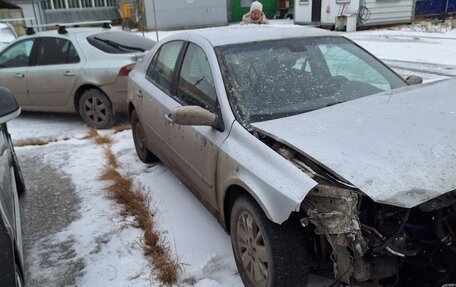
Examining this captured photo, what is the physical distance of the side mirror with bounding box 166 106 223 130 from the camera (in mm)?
2881

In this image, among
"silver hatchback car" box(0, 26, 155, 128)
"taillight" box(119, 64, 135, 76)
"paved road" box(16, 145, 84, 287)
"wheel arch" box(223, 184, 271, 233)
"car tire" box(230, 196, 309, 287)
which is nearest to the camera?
"car tire" box(230, 196, 309, 287)

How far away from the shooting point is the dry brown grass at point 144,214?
3.09 metres

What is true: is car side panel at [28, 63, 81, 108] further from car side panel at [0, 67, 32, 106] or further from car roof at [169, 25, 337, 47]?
car roof at [169, 25, 337, 47]

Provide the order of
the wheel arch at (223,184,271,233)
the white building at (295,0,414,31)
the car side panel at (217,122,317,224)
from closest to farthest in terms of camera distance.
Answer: the car side panel at (217,122,317,224) → the wheel arch at (223,184,271,233) → the white building at (295,0,414,31)

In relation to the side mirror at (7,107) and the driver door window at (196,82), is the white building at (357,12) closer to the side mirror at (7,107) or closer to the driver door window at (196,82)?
the driver door window at (196,82)

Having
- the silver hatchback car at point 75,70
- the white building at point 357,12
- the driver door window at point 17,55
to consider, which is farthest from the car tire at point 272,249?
the white building at point 357,12

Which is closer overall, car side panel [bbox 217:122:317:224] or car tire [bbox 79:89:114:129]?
car side panel [bbox 217:122:317:224]

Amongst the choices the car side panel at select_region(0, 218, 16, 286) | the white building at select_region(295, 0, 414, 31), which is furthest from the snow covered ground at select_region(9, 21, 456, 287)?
the white building at select_region(295, 0, 414, 31)

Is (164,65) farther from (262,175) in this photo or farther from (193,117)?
(262,175)

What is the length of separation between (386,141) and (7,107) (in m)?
2.14

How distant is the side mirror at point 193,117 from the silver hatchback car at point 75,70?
4.03 m

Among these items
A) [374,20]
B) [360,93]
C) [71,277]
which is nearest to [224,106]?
[360,93]

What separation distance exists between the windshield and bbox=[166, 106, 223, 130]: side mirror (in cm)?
17

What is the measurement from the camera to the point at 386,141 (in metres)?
2.36
